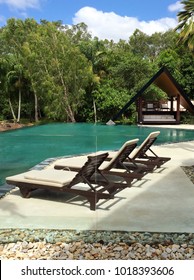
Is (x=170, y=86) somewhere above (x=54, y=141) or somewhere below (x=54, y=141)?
above

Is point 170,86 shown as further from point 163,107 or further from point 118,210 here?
point 118,210

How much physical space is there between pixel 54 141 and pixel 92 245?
36.4 feet

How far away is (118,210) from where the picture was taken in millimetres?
4426

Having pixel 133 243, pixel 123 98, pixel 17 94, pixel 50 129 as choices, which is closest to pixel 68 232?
pixel 133 243

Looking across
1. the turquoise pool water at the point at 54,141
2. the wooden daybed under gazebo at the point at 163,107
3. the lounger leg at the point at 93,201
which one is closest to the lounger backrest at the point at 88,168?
the lounger leg at the point at 93,201

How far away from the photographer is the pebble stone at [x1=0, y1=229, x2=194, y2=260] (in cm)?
318

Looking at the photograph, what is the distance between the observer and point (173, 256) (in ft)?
10.3

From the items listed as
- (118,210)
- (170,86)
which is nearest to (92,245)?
(118,210)

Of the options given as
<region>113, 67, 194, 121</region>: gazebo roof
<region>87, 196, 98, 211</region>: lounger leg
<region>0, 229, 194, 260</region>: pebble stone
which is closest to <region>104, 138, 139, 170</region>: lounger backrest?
<region>87, 196, 98, 211</region>: lounger leg

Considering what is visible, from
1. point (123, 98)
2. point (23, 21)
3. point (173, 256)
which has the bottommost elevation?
point (173, 256)

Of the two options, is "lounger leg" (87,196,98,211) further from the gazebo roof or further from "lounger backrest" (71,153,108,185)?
the gazebo roof

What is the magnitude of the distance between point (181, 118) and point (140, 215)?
19079 mm

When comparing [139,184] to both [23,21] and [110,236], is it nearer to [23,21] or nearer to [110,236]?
[110,236]

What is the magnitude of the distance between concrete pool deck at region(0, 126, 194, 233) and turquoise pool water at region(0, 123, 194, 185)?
2448 mm
